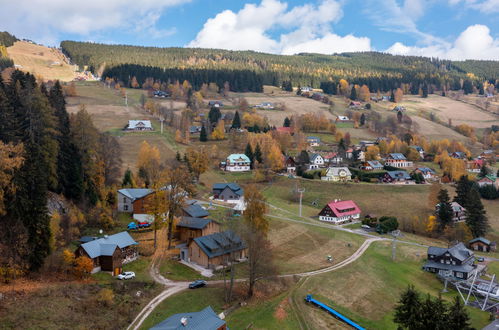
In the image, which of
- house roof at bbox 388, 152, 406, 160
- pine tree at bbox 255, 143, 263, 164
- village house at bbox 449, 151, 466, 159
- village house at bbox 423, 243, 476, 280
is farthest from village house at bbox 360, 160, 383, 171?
village house at bbox 423, 243, 476, 280

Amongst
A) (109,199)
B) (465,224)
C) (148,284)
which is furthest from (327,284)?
(465,224)

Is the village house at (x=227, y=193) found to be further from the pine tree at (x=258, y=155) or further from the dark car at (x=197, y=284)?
the dark car at (x=197, y=284)

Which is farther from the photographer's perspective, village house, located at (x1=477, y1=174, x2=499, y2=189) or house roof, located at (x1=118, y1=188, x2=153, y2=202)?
village house, located at (x1=477, y1=174, x2=499, y2=189)

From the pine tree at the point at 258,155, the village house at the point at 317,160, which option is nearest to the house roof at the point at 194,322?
the pine tree at the point at 258,155

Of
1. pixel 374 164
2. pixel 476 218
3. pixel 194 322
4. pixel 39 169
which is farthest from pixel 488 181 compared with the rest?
pixel 39 169

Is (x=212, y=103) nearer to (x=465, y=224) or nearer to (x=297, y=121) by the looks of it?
(x=297, y=121)

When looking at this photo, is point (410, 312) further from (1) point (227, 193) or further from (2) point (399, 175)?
(2) point (399, 175)

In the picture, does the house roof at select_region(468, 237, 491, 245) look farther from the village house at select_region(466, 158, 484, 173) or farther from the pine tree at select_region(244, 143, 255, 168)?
the village house at select_region(466, 158, 484, 173)
